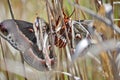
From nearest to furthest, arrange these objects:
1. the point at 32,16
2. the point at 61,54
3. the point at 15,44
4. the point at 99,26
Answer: the point at 99,26 → the point at 15,44 → the point at 61,54 → the point at 32,16

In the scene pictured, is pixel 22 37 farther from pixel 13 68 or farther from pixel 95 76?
pixel 95 76

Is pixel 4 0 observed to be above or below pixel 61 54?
above

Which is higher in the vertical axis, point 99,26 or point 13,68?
point 99,26

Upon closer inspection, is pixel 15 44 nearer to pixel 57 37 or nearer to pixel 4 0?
Answer: pixel 57 37

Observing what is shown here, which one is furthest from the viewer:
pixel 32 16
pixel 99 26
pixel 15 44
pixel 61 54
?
pixel 32 16

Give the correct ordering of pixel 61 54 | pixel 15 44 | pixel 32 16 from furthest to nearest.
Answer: pixel 32 16 → pixel 61 54 → pixel 15 44

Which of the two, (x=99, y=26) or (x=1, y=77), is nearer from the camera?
(x=99, y=26)

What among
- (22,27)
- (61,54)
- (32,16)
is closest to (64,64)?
(61,54)

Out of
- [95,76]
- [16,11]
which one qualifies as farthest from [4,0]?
[95,76]

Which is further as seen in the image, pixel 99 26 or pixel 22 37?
pixel 22 37
